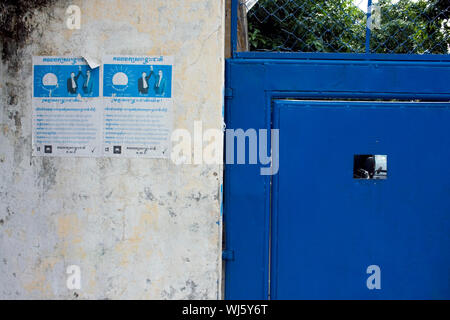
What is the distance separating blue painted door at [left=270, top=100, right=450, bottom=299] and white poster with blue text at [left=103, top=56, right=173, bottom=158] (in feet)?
2.16

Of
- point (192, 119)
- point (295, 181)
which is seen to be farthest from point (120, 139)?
point (295, 181)

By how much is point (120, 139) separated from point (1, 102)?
694mm

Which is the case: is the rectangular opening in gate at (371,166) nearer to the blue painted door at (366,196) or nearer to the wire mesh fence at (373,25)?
the blue painted door at (366,196)

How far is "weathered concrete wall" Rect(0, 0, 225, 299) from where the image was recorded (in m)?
1.87

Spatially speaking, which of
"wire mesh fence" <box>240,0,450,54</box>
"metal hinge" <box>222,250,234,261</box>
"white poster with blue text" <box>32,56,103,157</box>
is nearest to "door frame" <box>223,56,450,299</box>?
"metal hinge" <box>222,250,234,261</box>

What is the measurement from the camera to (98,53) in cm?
189

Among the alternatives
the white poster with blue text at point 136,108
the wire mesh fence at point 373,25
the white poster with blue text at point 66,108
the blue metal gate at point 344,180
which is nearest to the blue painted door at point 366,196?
the blue metal gate at point 344,180

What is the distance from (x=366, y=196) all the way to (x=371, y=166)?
0.18 meters

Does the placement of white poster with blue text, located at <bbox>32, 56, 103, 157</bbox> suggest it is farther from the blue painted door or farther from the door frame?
the blue painted door

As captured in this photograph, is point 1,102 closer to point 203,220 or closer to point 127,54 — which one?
point 127,54

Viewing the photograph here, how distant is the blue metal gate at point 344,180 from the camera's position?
78.7 inches

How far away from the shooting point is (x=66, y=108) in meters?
1.91

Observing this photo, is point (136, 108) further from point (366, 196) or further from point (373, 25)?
point (373, 25)

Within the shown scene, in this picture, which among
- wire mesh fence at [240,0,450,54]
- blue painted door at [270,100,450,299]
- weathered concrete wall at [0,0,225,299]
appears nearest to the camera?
weathered concrete wall at [0,0,225,299]
